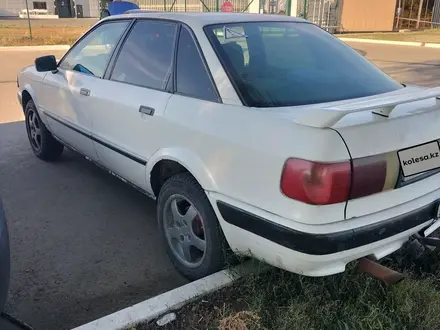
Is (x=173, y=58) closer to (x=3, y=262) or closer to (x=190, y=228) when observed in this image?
(x=190, y=228)

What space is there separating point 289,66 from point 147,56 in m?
1.07

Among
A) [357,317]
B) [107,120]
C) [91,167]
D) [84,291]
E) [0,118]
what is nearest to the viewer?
[357,317]

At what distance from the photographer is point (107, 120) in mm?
3650

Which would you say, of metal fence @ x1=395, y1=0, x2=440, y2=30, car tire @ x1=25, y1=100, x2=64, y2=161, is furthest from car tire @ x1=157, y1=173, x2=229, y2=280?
metal fence @ x1=395, y1=0, x2=440, y2=30

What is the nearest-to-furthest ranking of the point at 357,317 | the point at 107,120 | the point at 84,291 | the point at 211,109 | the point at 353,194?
the point at 353,194 → the point at 357,317 → the point at 211,109 → the point at 84,291 → the point at 107,120

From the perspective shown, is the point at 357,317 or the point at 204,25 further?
the point at 204,25

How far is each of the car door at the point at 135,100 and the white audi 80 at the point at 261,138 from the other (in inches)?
0.5

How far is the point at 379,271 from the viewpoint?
2471mm

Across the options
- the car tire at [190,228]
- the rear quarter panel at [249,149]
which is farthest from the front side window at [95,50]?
the car tire at [190,228]

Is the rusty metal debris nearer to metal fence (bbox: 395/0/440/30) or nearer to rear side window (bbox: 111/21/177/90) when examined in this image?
rear side window (bbox: 111/21/177/90)

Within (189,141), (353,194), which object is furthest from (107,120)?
(353,194)

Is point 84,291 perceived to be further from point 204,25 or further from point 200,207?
point 204,25

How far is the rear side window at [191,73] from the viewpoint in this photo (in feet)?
9.23

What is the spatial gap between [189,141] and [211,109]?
0.79 feet
